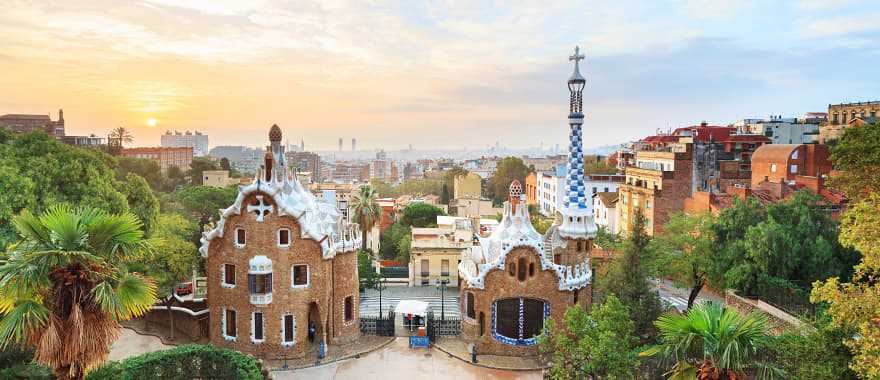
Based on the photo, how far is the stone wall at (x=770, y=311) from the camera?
27.0m

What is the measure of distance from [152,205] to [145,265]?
24.2 ft

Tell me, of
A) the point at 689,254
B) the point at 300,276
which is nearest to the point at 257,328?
the point at 300,276

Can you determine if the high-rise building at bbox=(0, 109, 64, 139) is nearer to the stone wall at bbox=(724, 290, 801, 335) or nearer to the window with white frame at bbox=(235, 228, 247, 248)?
the window with white frame at bbox=(235, 228, 247, 248)

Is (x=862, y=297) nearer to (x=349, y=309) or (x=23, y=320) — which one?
(x=23, y=320)

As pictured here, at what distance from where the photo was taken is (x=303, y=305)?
2900cm

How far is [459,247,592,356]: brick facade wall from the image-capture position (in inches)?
1129

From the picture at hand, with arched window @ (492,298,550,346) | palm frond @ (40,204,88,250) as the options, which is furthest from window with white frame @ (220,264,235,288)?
palm frond @ (40,204,88,250)

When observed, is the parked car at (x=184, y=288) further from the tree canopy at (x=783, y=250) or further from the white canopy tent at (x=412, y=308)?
the tree canopy at (x=783, y=250)

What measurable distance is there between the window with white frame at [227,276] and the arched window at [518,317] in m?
12.8

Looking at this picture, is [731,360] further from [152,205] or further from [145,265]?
[152,205]

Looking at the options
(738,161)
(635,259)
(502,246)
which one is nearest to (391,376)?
(502,246)

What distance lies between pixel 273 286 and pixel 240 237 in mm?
2827

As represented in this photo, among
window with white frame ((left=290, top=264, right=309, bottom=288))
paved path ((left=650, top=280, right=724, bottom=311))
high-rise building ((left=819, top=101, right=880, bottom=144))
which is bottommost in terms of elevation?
paved path ((left=650, top=280, right=724, bottom=311))

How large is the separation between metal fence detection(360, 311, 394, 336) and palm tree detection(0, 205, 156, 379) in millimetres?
17887
